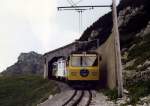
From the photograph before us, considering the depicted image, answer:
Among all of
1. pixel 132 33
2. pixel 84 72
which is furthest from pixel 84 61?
pixel 132 33

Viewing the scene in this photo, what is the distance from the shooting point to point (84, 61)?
130 feet

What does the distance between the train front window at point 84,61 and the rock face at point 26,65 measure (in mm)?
105526

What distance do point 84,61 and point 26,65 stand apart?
115 m

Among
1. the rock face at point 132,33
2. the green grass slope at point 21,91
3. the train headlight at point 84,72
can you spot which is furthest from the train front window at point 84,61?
the green grass slope at point 21,91

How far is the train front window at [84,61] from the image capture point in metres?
39.2

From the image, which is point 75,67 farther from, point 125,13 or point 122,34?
point 125,13

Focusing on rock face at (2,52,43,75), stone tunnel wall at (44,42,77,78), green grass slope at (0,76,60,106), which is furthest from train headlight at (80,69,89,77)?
rock face at (2,52,43,75)

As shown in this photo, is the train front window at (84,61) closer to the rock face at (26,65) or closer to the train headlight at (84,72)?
the train headlight at (84,72)

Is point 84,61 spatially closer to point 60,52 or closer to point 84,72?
point 84,72

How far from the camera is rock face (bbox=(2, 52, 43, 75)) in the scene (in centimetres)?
14738

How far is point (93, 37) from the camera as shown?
3381 inches

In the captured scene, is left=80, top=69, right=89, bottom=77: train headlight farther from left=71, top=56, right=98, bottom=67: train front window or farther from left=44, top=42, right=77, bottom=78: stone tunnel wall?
left=44, top=42, right=77, bottom=78: stone tunnel wall

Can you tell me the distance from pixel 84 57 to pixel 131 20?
1095 inches

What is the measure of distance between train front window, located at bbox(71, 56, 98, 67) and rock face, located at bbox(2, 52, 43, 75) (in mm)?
105526
